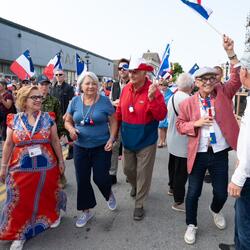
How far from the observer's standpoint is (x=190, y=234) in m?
3.03

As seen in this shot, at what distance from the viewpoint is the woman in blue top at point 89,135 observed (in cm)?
330

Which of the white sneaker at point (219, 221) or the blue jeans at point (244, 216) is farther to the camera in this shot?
the white sneaker at point (219, 221)

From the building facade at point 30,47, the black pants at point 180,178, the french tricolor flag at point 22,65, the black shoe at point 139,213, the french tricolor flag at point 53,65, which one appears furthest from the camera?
the building facade at point 30,47

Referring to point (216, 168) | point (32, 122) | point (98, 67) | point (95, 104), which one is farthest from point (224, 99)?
point (98, 67)

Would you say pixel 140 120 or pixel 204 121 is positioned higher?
pixel 204 121

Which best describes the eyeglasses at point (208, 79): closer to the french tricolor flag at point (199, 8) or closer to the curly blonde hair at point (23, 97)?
the french tricolor flag at point (199, 8)

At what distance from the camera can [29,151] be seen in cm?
291

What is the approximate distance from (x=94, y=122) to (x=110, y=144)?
33cm

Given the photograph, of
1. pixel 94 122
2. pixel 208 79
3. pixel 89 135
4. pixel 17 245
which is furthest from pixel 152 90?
pixel 17 245

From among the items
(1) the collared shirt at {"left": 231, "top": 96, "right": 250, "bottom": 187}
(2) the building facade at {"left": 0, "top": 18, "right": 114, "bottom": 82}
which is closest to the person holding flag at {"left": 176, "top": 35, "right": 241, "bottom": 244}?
(1) the collared shirt at {"left": 231, "top": 96, "right": 250, "bottom": 187}

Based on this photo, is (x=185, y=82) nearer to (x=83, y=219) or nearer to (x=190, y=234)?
(x=190, y=234)

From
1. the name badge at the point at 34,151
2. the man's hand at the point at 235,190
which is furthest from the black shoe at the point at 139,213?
the man's hand at the point at 235,190

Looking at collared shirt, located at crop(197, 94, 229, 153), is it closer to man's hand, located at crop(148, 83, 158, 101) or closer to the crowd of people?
the crowd of people

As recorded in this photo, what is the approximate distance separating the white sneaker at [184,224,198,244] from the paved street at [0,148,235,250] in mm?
54
